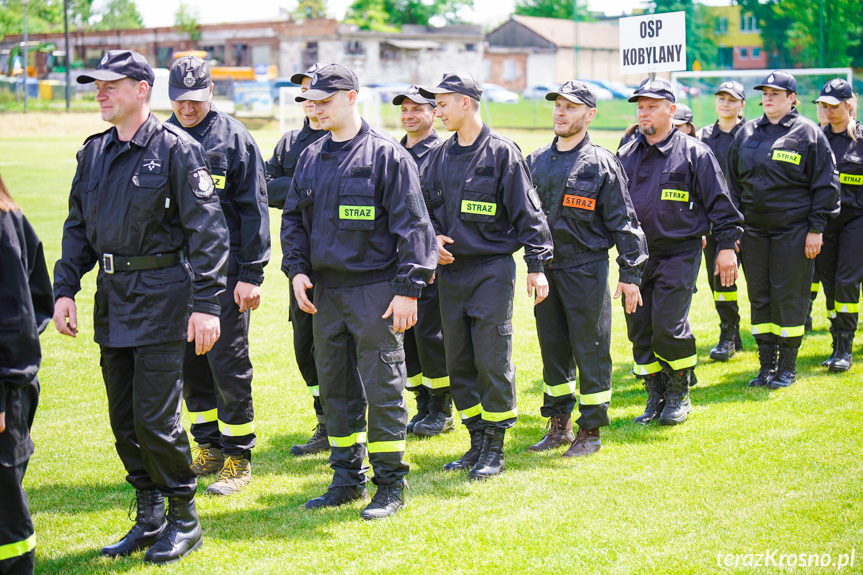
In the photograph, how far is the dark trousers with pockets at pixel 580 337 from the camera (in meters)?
5.86

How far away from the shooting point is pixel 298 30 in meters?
72.4

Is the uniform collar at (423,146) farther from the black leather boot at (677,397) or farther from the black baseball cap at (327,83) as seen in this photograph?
the black leather boot at (677,397)

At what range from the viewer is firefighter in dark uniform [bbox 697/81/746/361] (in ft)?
27.7

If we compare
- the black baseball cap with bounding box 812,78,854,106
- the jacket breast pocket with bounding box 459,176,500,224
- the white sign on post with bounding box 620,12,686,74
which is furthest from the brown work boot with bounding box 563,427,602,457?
the black baseball cap with bounding box 812,78,854,106

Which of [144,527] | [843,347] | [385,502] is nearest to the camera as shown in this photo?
[144,527]

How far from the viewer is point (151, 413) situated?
423 centimetres

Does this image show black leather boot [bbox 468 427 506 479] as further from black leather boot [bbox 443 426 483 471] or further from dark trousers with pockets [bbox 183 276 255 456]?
dark trousers with pockets [bbox 183 276 255 456]

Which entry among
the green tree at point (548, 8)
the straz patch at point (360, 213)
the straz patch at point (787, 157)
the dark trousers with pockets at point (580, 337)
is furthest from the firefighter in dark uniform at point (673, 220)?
the green tree at point (548, 8)

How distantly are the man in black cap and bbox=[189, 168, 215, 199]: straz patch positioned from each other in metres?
2.30

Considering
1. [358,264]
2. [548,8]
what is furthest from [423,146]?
[548,8]

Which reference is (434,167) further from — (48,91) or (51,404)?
(48,91)

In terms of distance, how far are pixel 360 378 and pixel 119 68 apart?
6.96 feet

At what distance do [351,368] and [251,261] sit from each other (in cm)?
96

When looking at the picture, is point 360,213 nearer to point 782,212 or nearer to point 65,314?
point 65,314
